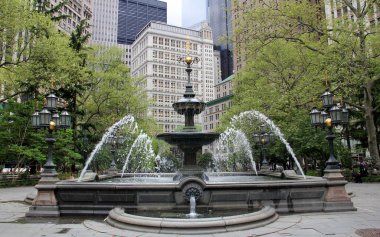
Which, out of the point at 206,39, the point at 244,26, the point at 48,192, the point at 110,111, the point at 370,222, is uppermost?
the point at 206,39

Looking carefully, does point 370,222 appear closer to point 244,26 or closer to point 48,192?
point 48,192

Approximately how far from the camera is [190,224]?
8.52 m

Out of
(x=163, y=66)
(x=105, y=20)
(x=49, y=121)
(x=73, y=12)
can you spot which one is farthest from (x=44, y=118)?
(x=105, y=20)

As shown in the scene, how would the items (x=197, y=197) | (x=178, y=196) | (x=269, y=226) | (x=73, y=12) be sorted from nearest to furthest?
(x=269, y=226) → (x=197, y=197) → (x=178, y=196) → (x=73, y=12)

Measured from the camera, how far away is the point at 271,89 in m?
35.7

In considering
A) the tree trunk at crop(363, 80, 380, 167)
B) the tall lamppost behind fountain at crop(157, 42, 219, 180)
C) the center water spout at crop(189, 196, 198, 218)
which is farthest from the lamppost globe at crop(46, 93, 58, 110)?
the tree trunk at crop(363, 80, 380, 167)

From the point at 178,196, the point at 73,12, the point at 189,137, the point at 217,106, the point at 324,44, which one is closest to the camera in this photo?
the point at 178,196

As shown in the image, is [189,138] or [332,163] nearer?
[332,163]

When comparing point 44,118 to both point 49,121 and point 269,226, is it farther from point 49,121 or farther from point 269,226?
point 269,226

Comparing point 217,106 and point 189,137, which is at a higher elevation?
point 217,106

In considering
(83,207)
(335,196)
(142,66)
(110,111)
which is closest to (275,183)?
(335,196)

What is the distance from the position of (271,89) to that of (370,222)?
26805 millimetres

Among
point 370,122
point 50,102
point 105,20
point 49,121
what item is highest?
point 105,20

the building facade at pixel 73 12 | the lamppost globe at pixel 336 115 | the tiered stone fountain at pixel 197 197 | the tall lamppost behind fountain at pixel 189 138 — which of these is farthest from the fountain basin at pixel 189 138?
the building facade at pixel 73 12
